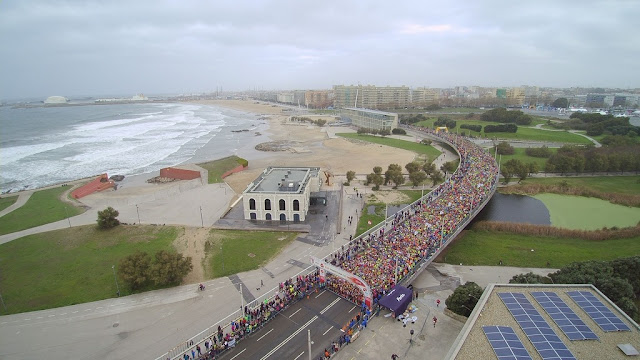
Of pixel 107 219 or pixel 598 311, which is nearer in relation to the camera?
pixel 598 311

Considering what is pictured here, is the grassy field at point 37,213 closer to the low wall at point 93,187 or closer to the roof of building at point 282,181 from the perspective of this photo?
the low wall at point 93,187

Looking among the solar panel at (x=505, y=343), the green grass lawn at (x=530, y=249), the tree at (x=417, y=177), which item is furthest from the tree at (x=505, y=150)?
the solar panel at (x=505, y=343)

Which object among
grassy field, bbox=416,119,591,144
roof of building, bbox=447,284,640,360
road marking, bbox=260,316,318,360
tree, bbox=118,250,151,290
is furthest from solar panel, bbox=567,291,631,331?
grassy field, bbox=416,119,591,144

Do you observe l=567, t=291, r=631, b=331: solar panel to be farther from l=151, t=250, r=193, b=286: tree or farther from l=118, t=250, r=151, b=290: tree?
l=118, t=250, r=151, b=290: tree

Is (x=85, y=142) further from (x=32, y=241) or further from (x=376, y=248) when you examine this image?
(x=376, y=248)

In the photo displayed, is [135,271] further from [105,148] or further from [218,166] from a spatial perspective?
[105,148]

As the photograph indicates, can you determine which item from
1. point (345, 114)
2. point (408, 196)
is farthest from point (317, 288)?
point (345, 114)

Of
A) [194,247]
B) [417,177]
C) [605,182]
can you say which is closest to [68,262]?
[194,247]
